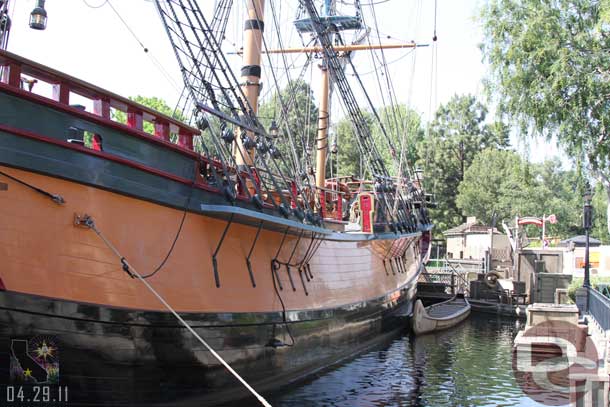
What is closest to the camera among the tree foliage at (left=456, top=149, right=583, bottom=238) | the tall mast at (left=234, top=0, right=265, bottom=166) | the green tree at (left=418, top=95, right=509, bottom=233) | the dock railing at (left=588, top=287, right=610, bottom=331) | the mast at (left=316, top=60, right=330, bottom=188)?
the dock railing at (left=588, top=287, right=610, bottom=331)

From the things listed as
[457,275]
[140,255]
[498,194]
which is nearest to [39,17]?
[140,255]

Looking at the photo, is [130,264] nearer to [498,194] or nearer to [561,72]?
[561,72]

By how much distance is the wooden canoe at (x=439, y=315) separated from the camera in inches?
732

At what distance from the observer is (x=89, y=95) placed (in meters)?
7.46

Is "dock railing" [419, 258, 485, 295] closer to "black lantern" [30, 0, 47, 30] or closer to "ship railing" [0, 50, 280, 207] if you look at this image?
"ship railing" [0, 50, 280, 207]

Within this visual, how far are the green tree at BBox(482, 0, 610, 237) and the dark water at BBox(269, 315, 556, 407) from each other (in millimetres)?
6153

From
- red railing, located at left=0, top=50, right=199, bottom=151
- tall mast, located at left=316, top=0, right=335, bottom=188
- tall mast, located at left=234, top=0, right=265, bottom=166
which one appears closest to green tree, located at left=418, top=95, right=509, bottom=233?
tall mast, located at left=316, top=0, right=335, bottom=188

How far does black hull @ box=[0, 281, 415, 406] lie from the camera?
6742 mm

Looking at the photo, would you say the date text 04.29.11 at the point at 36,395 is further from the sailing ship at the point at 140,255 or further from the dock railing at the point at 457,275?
the dock railing at the point at 457,275

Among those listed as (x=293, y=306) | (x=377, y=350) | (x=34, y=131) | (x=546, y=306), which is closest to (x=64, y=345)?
(x=34, y=131)

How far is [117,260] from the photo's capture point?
7410 mm

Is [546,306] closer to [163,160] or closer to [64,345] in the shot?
[163,160]

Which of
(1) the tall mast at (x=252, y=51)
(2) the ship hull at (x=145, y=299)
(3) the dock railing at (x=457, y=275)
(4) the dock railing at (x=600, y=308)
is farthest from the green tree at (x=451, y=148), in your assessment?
(2) the ship hull at (x=145, y=299)

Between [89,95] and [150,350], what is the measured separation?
3.24m
